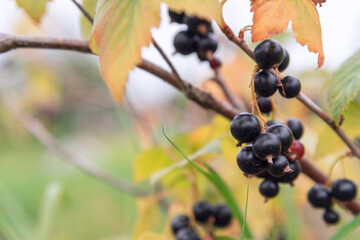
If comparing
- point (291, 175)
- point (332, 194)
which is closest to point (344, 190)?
point (332, 194)

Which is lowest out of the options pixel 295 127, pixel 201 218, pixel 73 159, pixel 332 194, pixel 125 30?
pixel 73 159

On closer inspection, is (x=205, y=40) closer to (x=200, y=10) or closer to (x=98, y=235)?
(x=200, y=10)

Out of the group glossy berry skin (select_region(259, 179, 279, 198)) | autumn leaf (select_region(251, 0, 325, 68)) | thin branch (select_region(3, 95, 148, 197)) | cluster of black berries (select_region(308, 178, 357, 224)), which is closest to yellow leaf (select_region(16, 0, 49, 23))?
autumn leaf (select_region(251, 0, 325, 68))

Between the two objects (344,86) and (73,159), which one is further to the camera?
(73,159)

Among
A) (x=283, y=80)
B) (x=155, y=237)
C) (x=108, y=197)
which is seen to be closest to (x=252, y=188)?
(x=155, y=237)

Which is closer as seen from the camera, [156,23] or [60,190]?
[156,23]

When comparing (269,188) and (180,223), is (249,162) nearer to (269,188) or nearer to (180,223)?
(269,188)

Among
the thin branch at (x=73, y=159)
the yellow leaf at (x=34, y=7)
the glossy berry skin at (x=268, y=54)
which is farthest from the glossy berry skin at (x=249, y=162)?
the thin branch at (x=73, y=159)
